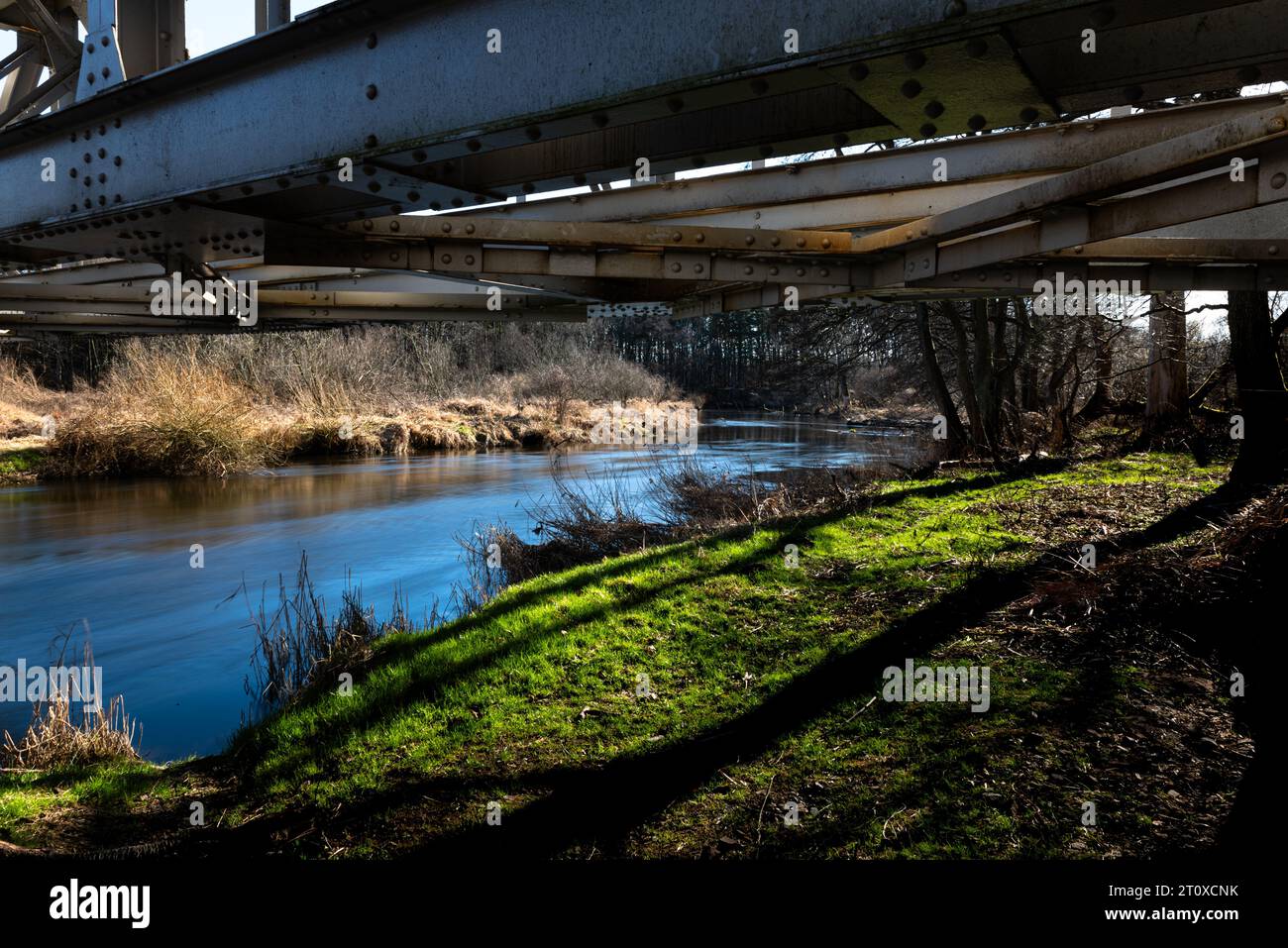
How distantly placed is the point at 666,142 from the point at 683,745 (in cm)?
349

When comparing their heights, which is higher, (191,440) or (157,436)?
(157,436)

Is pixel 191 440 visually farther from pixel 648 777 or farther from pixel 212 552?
pixel 648 777

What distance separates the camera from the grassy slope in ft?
13.6

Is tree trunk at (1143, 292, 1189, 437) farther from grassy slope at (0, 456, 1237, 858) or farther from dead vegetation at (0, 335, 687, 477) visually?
dead vegetation at (0, 335, 687, 477)

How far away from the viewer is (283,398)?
32438mm

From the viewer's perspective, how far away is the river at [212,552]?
30.9ft

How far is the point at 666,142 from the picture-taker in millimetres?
3979

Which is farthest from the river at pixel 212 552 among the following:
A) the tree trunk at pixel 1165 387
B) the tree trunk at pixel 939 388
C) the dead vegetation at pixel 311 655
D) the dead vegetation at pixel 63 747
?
the tree trunk at pixel 1165 387

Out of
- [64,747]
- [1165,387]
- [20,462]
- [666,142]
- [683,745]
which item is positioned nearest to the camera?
[666,142]

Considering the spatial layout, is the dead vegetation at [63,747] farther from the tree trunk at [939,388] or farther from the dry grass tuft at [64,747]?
the tree trunk at [939,388]

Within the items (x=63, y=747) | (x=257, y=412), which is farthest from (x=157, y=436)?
(x=63, y=747)
